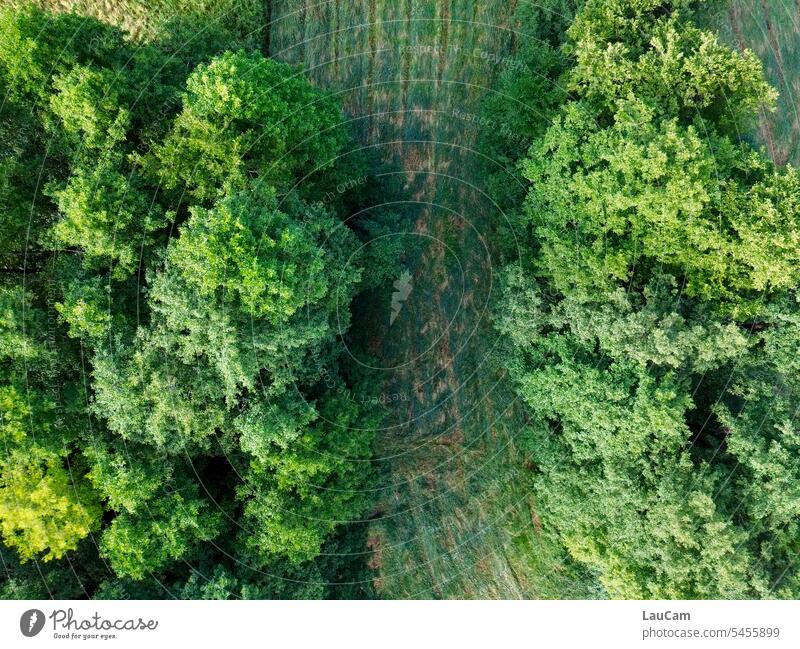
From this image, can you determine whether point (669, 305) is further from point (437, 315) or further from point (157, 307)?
point (157, 307)

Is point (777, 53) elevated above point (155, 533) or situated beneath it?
elevated above

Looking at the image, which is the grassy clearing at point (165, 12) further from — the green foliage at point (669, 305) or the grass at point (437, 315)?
the green foliage at point (669, 305)

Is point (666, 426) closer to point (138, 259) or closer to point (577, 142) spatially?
point (577, 142)

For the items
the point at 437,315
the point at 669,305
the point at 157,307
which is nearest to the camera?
the point at 157,307

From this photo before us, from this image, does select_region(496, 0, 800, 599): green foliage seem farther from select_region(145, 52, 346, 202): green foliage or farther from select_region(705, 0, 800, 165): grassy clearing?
select_region(145, 52, 346, 202): green foliage

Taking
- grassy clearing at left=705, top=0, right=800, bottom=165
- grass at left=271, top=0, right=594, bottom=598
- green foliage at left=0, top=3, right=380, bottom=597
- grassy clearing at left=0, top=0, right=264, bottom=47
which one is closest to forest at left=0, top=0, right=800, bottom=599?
green foliage at left=0, top=3, right=380, bottom=597

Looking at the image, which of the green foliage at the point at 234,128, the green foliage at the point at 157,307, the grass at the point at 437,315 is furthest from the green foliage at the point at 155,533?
the green foliage at the point at 234,128
